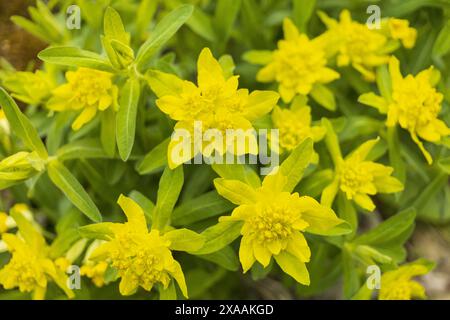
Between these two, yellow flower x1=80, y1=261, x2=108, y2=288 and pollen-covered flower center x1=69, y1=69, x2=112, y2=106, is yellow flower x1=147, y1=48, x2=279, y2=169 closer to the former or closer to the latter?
pollen-covered flower center x1=69, y1=69, x2=112, y2=106

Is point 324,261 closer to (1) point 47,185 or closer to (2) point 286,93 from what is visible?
(2) point 286,93

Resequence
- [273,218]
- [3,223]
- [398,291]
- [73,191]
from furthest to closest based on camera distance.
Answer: [3,223] < [398,291] < [73,191] < [273,218]

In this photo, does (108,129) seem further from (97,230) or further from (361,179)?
(361,179)

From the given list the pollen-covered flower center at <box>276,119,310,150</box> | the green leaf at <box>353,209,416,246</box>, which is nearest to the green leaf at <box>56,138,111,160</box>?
the pollen-covered flower center at <box>276,119,310,150</box>

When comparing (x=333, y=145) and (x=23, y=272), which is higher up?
(x=333, y=145)

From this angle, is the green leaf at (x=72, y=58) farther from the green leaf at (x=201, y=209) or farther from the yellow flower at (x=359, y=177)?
the yellow flower at (x=359, y=177)

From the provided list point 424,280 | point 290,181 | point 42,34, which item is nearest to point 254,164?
point 290,181

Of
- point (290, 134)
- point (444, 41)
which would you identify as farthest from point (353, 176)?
point (444, 41)
